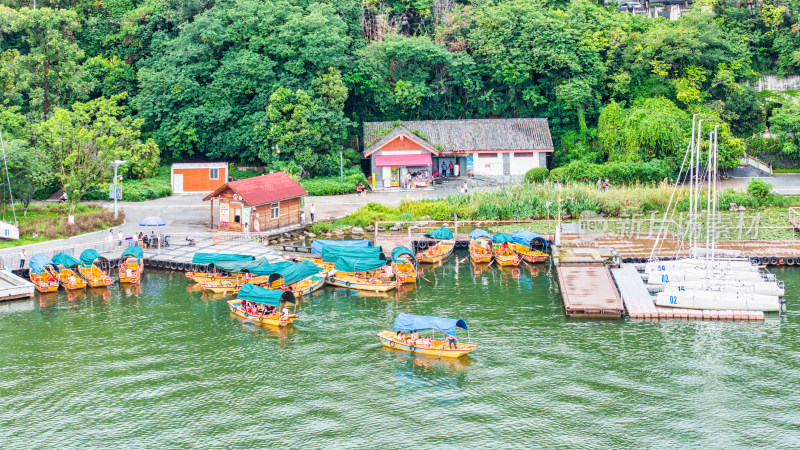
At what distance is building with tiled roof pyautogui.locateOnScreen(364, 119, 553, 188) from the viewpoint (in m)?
87.4

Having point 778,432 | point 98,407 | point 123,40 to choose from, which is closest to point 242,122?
point 123,40

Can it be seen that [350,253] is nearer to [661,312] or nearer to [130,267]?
[130,267]

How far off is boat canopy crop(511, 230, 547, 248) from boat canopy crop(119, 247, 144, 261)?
27.9 metres

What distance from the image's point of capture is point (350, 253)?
5981cm

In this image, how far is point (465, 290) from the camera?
5722cm

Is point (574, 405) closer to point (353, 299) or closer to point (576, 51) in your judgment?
point (353, 299)

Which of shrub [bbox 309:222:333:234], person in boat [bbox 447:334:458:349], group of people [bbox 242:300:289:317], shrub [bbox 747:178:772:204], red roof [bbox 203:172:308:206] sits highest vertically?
red roof [bbox 203:172:308:206]


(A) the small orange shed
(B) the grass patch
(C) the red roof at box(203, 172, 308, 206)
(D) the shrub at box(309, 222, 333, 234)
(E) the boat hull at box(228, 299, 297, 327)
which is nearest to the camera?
(E) the boat hull at box(228, 299, 297, 327)

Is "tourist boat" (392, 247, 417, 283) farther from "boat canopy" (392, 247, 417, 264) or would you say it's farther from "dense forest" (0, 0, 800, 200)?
"dense forest" (0, 0, 800, 200)

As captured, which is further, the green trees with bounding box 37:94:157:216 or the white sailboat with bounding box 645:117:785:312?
the green trees with bounding box 37:94:157:216

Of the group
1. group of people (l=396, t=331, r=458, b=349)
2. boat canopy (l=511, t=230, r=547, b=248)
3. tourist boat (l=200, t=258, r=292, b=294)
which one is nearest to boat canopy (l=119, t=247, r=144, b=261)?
tourist boat (l=200, t=258, r=292, b=294)

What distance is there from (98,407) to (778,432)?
30.9 metres

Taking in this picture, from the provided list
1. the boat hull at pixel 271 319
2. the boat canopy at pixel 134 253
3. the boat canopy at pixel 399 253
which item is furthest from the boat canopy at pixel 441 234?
the boat canopy at pixel 134 253

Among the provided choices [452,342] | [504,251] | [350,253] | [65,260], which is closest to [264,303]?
[350,253]
